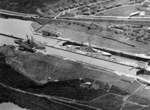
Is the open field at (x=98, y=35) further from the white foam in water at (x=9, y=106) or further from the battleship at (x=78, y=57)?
the white foam in water at (x=9, y=106)

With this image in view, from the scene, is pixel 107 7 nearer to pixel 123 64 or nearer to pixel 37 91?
pixel 123 64

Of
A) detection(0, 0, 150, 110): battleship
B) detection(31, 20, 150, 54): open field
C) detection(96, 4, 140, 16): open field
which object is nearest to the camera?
detection(0, 0, 150, 110): battleship

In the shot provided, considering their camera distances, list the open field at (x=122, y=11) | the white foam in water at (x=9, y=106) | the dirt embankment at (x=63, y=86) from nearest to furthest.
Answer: the dirt embankment at (x=63, y=86), the white foam in water at (x=9, y=106), the open field at (x=122, y=11)

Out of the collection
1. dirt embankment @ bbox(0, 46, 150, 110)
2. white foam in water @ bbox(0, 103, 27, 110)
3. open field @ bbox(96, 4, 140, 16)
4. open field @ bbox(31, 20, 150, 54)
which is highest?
open field @ bbox(96, 4, 140, 16)

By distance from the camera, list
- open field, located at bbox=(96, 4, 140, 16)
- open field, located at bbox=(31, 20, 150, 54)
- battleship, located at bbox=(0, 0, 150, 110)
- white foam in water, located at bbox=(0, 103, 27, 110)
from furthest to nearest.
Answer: open field, located at bbox=(96, 4, 140, 16)
open field, located at bbox=(31, 20, 150, 54)
white foam in water, located at bbox=(0, 103, 27, 110)
battleship, located at bbox=(0, 0, 150, 110)

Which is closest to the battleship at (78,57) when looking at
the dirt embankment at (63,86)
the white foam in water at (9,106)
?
the dirt embankment at (63,86)

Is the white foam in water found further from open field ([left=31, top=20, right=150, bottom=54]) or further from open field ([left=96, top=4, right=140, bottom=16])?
open field ([left=96, top=4, right=140, bottom=16])

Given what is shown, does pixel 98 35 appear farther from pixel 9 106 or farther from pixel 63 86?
pixel 9 106

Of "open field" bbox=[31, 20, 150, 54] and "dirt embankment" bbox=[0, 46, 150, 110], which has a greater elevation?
"open field" bbox=[31, 20, 150, 54]

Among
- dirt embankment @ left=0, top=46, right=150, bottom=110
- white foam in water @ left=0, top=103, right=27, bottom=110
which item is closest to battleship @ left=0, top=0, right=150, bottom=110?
dirt embankment @ left=0, top=46, right=150, bottom=110

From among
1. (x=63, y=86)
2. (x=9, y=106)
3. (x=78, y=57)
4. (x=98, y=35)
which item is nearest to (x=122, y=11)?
(x=98, y=35)
